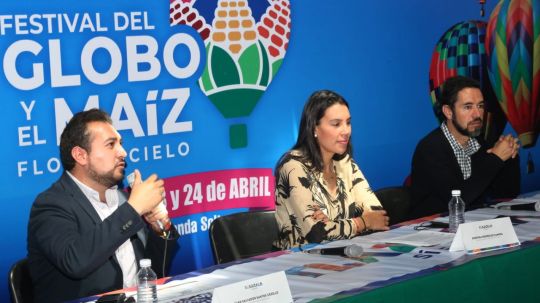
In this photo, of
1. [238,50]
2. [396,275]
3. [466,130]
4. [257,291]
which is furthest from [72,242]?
[466,130]

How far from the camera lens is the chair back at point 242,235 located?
3908 millimetres

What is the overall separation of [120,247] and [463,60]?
3418mm

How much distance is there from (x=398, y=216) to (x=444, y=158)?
40cm

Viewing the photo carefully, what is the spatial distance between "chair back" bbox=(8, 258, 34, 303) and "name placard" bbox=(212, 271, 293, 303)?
1.01 meters

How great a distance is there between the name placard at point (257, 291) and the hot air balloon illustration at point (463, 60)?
11.6 ft

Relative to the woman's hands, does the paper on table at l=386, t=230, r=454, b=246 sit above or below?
below

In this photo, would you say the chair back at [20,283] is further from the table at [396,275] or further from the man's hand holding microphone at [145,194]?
the table at [396,275]

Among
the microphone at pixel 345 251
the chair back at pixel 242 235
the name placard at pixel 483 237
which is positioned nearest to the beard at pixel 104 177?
the chair back at pixel 242 235

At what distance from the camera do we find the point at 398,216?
15.3 feet

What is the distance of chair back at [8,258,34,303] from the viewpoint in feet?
10.3

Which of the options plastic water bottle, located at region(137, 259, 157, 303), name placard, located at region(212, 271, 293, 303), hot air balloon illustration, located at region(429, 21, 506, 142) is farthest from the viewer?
hot air balloon illustration, located at region(429, 21, 506, 142)

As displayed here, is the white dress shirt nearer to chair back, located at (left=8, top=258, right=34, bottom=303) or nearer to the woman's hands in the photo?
chair back, located at (left=8, top=258, right=34, bottom=303)

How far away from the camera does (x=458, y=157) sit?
15.2 ft

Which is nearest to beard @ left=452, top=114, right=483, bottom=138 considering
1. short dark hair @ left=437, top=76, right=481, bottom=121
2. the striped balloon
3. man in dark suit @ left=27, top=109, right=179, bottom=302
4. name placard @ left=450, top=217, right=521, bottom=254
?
short dark hair @ left=437, top=76, right=481, bottom=121
